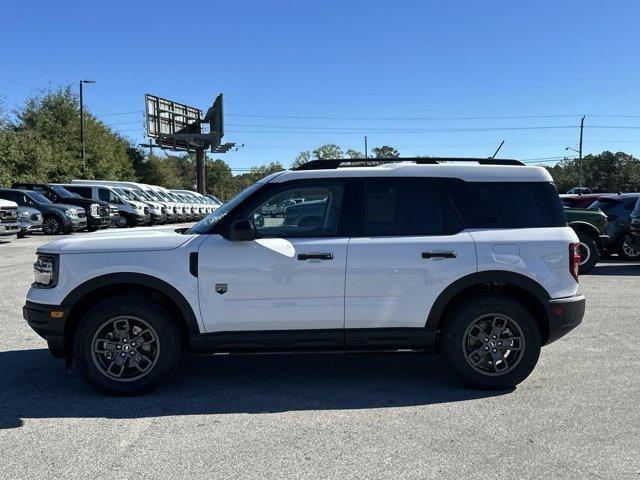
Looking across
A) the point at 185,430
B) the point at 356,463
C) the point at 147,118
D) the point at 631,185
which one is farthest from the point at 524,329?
the point at 631,185

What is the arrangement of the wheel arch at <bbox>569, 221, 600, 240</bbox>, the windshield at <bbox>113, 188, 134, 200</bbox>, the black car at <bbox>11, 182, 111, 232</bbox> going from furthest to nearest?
the windshield at <bbox>113, 188, 134, 200</bbox> < the black car at <bbox>11, 182, 111, 232</bbox> < the wheel arch at <bbox>569, 221, 600, 240</bbox>

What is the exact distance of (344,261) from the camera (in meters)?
4.50

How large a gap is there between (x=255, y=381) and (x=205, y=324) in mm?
836

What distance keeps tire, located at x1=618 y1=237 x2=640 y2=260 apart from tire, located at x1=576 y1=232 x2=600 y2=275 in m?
2.16

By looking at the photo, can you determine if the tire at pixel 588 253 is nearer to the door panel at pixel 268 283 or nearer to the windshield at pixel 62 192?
the door panel at pixel 268 283

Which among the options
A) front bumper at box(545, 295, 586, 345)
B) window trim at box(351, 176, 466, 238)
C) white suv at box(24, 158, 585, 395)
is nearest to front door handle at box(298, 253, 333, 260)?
white suv at box(24, 158, 585, 395)

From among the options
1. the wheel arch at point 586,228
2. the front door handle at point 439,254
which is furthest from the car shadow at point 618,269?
the front door handle at point 439,254

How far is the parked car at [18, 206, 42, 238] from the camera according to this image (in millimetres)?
18547

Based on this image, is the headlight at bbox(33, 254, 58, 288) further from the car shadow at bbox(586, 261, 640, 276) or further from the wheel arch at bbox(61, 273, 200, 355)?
the car shadow at bbox(586, 261, 640, 276)

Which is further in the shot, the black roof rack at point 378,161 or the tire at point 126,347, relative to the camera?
the black roof rack at point 378,161

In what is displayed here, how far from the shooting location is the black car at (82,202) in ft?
74.5

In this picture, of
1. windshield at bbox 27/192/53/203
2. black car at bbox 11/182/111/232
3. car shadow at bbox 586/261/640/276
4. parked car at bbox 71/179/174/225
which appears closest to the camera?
car shadow at bbox 586/261/640/276

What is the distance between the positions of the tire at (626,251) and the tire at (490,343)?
10161 millimetres

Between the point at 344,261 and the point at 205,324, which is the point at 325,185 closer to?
the point at 344,261
